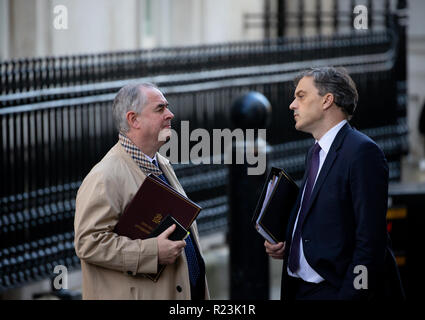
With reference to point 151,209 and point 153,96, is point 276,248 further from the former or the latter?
point 153,96

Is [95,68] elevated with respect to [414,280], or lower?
elevated

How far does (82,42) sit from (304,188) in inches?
256

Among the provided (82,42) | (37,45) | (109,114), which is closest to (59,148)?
(109,114)

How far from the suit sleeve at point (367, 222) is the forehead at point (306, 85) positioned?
35 centimetres

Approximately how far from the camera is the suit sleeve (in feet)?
11.7

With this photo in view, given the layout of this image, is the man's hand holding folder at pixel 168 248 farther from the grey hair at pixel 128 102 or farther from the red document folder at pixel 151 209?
the grey hair at pixel 128 102

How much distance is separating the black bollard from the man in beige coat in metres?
2.52

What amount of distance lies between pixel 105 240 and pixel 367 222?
1059 mm

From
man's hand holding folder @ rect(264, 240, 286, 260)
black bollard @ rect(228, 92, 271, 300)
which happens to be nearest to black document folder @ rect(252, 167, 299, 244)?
man's hand holding folder @ rect(264, 240, 286, 260)

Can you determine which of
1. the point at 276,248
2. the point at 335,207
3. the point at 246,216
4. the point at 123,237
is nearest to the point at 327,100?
the point at 335,207

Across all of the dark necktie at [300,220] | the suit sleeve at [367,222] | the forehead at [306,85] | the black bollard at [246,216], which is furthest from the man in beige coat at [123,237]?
the black bollard at [246,216]

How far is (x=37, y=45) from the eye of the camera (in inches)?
364

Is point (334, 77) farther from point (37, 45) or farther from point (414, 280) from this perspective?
point (37, 45)

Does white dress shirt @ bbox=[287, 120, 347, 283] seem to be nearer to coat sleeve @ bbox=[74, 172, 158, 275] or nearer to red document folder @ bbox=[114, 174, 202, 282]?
red document folder @ bbox=[114, 174, 202, 282]
